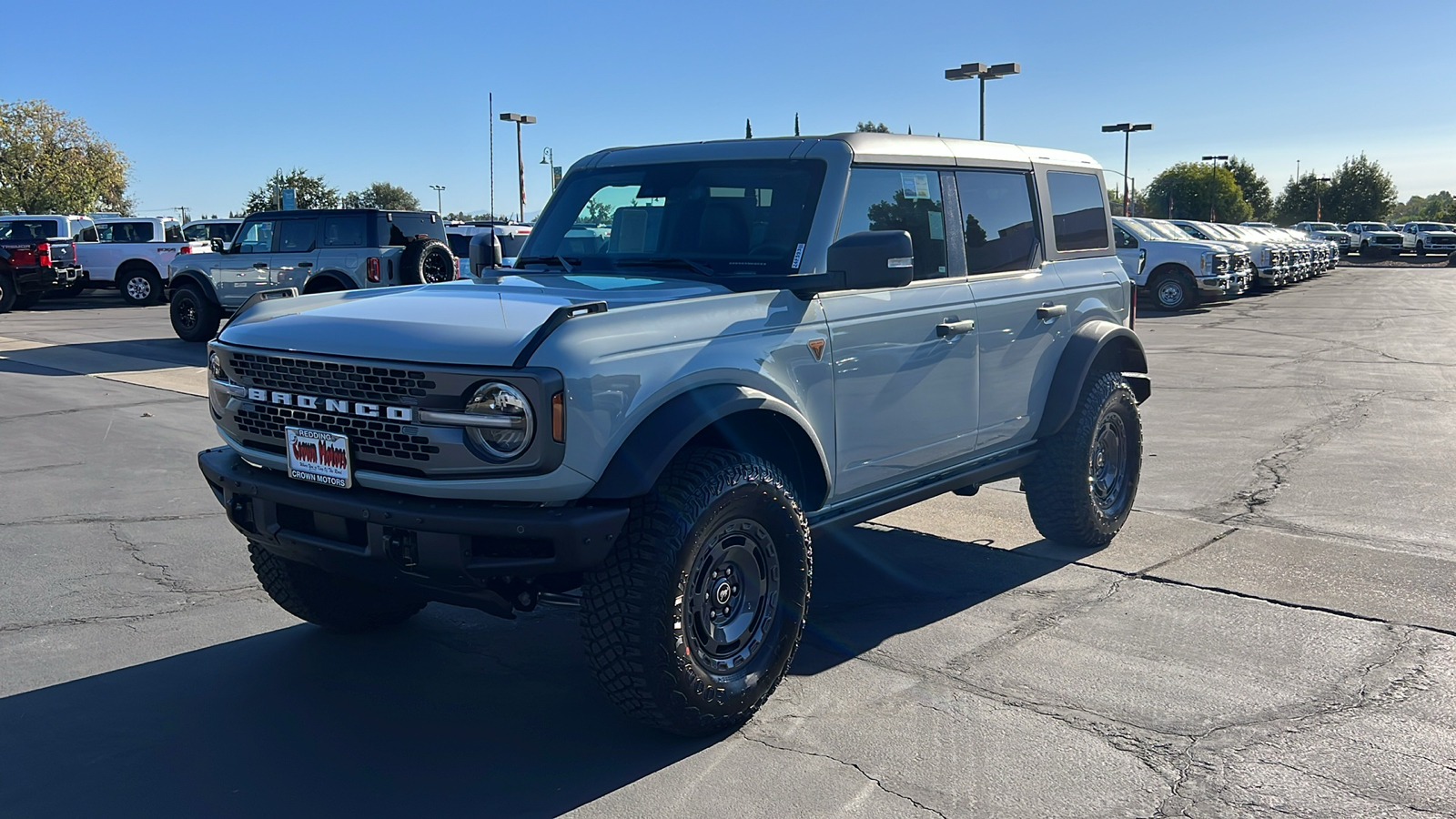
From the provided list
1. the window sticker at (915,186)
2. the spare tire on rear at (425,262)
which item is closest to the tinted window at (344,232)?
the spare tire on rear at (425,262)

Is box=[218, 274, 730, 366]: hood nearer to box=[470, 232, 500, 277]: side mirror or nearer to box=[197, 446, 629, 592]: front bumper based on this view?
box=[197, 446, 629, 592]: front bumper

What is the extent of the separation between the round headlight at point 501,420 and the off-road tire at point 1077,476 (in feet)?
10.6

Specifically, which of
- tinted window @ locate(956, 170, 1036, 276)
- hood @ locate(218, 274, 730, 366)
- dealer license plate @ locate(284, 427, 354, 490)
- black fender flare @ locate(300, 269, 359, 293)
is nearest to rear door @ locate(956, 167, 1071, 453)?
tinted window @ locate(956, 170, 1036, 276)

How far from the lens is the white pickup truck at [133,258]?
84.3 ft

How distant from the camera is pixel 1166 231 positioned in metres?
24.0

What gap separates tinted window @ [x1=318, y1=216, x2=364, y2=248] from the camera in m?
15.9

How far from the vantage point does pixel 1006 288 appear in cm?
535

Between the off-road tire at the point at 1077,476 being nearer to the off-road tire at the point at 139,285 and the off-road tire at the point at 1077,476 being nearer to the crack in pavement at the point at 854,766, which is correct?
the crack in pavement at the point at 854,766

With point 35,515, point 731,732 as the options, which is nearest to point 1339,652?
point 731,732

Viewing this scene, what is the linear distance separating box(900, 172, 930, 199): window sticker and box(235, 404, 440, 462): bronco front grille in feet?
7.89

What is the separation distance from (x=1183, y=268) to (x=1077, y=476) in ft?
60.9

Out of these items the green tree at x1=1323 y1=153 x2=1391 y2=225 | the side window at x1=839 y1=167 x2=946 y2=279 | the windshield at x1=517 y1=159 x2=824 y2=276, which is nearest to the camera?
the windshield at x1=517 y1=159 x2=824 y2=276

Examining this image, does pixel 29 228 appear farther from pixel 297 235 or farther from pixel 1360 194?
pixel 1360 194

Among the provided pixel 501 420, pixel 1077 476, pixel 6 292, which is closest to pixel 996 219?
pixel 1077 476
